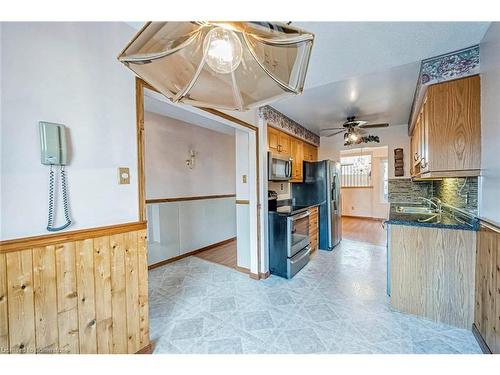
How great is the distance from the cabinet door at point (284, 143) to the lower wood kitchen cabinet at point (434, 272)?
183 cm

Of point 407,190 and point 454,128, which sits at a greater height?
point 454,128

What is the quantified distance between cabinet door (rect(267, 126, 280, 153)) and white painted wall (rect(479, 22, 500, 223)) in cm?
204

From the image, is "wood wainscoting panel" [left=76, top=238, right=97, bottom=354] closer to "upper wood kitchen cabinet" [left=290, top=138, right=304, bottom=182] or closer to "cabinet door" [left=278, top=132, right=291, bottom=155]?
"cabinet door" [left=278, top=132, right=291, bottom=155]

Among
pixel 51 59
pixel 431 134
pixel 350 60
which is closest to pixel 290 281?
pixel 431 134

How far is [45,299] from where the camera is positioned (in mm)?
1093

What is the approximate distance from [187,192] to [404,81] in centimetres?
333

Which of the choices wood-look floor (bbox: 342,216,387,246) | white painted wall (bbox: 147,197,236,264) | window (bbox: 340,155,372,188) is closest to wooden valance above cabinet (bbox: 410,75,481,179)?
wood-look floor (bbox: 342,216,387,246)

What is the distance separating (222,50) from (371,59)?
5.33 feet

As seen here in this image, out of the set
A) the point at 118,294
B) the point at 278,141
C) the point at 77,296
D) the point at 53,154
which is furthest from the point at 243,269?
the point at 53,154

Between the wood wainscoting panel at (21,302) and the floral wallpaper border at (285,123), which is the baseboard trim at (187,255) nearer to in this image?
the wood wainscoting panel at (21,302)

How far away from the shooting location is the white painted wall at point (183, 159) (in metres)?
3.15

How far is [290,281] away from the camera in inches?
105

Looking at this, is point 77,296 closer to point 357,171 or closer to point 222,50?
point 222,50
